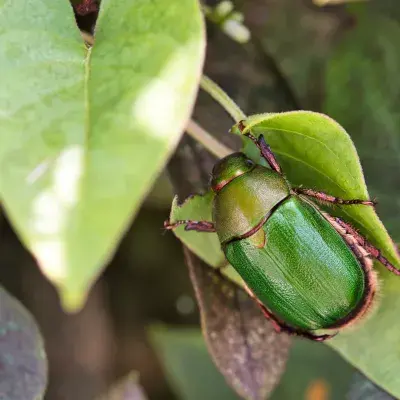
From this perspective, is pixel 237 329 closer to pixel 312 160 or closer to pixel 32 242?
pixel 312 160

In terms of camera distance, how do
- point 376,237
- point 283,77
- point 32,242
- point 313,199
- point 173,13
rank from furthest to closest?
point 283,77, point 313,199, point 376,237, point 173,13, point 32,242

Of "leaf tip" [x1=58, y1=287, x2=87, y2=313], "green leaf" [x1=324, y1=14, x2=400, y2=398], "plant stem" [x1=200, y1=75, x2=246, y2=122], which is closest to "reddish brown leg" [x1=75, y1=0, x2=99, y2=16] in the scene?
"plant stem" [x1=200, y1=75, x2=246, y2=122]

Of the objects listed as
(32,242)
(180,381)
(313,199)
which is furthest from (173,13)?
(180,381)

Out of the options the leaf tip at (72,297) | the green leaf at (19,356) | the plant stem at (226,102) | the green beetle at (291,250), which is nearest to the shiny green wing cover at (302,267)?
the green beetle at (291,250)

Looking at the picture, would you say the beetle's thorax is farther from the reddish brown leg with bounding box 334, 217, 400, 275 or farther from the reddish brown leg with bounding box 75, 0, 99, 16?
the reddish brown leg with bounding box 75, 0, 99, 16

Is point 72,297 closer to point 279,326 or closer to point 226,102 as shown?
point 226,102

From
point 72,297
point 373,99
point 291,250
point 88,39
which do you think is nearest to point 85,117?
point 72,297
